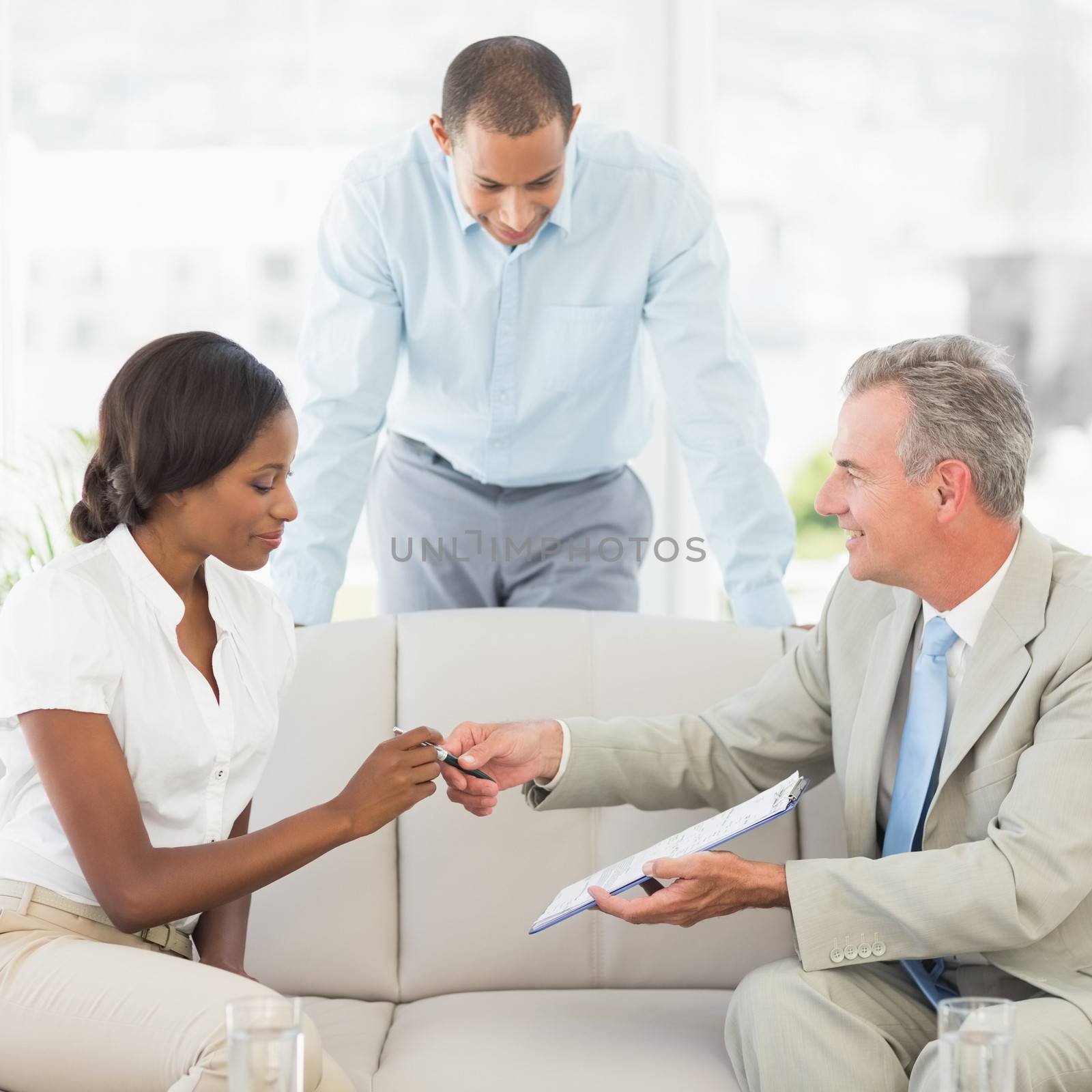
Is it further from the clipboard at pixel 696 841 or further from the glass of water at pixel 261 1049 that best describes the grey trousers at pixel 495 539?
the glass of water at pixel 261 1049

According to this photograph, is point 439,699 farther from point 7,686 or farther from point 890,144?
point 890,144

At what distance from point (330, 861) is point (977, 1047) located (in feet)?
3.91

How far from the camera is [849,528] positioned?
1.76 meters

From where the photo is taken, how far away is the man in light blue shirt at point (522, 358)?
244 cm

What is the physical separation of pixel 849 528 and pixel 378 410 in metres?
1.01

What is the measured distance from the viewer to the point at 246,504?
5.49ft

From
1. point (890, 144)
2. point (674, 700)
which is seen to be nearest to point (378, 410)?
point (674, 700)

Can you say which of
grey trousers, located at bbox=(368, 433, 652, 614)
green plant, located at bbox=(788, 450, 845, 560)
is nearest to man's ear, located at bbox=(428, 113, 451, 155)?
grey trousers, located at bbox=(368, 433, 652, 614)

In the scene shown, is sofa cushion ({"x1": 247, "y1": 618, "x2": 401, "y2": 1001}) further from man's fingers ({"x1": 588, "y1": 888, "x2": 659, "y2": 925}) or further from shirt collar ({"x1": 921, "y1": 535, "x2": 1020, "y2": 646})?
shirt collar ({"x1": 921, "y1": 535, "x2": 1020, "y2": 646})

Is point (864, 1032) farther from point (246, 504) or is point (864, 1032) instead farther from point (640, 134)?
point (640, 134)

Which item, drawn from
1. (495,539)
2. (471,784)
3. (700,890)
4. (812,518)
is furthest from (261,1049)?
(812,518)

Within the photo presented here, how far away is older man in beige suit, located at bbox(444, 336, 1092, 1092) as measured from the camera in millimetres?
1543

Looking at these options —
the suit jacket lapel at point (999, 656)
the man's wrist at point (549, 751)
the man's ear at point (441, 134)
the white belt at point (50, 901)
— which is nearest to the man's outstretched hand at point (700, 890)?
the suit jacket lapel at point (999, 656)

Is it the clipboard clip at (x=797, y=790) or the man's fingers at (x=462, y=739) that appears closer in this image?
the clipboard clip at (x=797, y=790)
